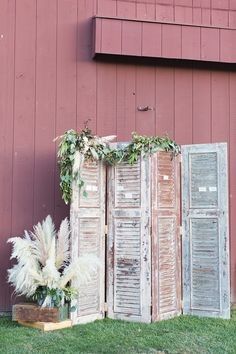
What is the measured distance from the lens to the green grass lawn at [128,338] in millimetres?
3975

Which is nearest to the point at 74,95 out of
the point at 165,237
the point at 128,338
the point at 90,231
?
the point at 90,231

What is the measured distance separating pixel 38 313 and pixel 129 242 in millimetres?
1092

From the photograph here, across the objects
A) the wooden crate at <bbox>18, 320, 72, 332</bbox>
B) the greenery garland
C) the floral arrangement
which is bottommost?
the wooden crate at <bbox>18, 320, 72, 332</bbox>

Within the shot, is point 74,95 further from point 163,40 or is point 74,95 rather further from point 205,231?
point 205,231

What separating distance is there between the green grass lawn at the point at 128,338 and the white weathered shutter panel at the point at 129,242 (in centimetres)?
19

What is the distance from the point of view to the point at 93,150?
4887mm

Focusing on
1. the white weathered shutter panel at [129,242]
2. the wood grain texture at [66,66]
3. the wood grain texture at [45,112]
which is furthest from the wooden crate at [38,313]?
the wood grain texture at [66,66]

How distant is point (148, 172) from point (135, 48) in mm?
1468

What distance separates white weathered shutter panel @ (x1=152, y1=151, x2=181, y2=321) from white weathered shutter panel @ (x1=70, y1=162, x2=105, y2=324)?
0.53m

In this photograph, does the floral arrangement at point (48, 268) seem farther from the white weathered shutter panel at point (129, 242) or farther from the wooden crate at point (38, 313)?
the white weathered shutter panel at point (129, 242)

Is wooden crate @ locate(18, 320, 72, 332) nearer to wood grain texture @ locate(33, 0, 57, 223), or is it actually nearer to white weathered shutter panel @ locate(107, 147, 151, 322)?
white weathered shutter panel @ locate(107, 147, 151, 322)

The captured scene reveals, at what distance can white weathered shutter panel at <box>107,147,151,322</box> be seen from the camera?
483cm

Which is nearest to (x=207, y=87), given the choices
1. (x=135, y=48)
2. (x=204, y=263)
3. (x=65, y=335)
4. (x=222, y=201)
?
(x=135, y=48)

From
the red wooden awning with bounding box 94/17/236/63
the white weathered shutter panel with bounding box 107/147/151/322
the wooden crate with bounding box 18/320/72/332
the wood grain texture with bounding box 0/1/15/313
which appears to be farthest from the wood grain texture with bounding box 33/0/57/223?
the wooden crate with bounding box 18/320/72/332
